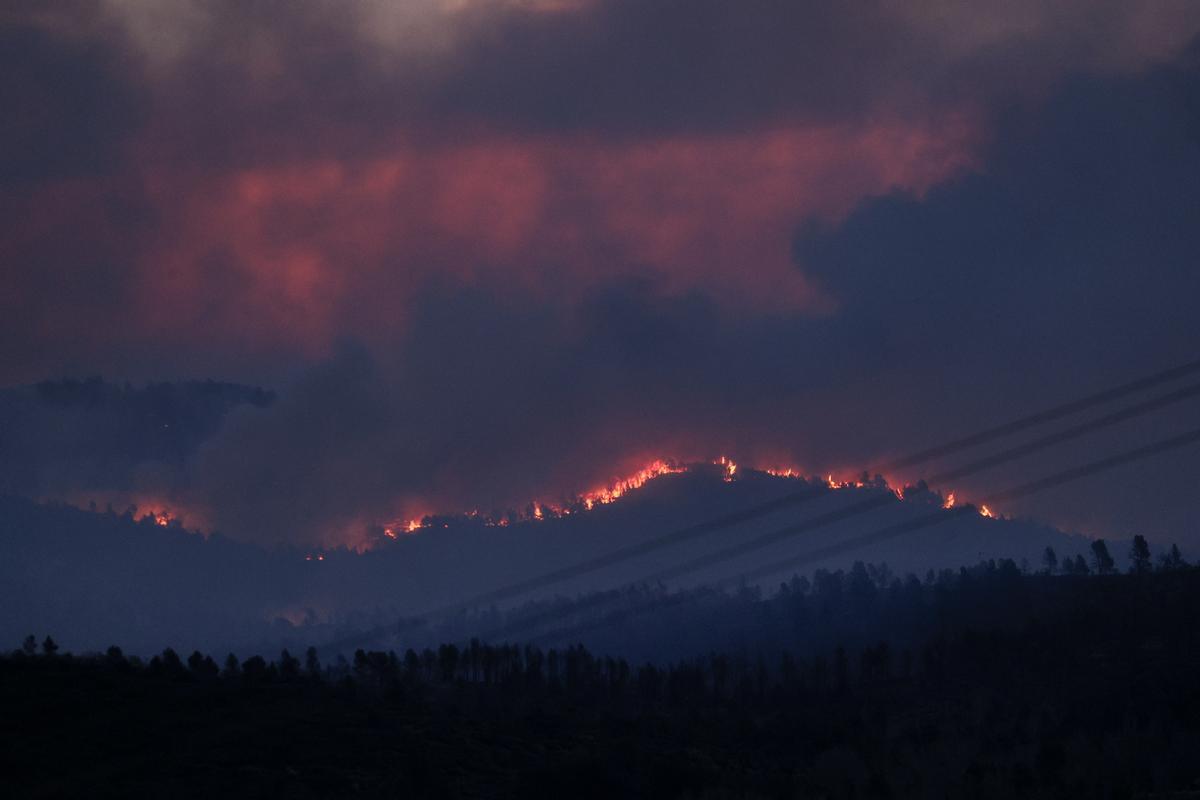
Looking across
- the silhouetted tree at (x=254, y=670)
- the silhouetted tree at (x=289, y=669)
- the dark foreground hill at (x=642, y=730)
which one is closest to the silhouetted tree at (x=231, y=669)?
the dark foreground hill at (x=642, y=730)

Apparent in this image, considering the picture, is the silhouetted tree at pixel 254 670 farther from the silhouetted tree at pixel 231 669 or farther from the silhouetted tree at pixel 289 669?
the silhouetted tree at pixel 289 669

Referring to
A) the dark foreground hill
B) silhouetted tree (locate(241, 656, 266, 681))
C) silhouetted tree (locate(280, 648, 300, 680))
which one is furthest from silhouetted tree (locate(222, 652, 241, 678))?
silhouetted tree (locate(280, 648, 300, 680))

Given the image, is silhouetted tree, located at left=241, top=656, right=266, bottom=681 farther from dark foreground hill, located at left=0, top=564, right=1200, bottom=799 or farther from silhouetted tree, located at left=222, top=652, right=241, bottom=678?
silhouetted tree, located at left=222, top=652, right=241, bottom=678

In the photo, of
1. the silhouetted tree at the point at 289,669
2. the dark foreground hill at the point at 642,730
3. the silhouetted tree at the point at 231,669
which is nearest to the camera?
the dark foreground hill at the point at 642,730

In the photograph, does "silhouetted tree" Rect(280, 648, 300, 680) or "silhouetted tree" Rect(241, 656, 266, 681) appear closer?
"silhouetted tree" Rect(241, 656, 266, 681)

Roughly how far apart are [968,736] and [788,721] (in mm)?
19373

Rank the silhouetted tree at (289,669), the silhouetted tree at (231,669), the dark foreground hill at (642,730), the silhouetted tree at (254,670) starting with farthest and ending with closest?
1. the silhouetted tree at (289,669)
2. the silhouetted tree at (231,669)
3. the silhouetted tree at (254,670)
4. the dark foreground hill at (642,730)

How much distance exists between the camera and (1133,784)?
67062 millimetres

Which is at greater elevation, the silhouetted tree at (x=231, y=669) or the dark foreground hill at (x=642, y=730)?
the silhouetted tree at (x=231, y=669)

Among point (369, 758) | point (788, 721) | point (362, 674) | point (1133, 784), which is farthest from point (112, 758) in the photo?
point (362, 674)

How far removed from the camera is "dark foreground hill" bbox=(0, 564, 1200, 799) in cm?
7038

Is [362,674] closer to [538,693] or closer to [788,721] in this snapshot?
[538,693]

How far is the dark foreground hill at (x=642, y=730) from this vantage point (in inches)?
2771

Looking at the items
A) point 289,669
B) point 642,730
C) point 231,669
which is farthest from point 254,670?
point 642,730
